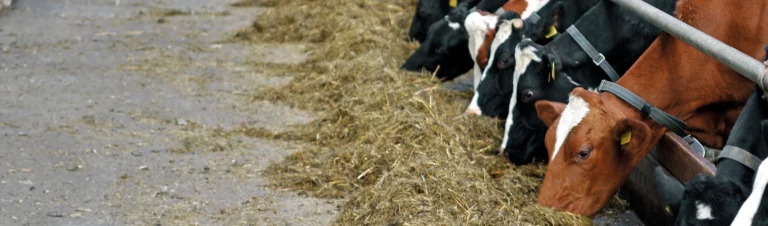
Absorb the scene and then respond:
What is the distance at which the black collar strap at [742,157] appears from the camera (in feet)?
12.0

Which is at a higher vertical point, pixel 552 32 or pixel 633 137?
pixel 633 137

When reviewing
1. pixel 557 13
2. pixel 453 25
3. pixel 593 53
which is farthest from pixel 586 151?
pixel 453 25

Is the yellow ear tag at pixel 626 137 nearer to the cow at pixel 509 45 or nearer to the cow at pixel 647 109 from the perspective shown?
the cow at pixel 647 109

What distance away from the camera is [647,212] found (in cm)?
527

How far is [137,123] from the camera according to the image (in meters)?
7.26

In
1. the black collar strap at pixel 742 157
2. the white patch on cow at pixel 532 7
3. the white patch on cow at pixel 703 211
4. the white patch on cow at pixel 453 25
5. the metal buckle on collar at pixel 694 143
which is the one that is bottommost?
the white patch on cow at pixel 453 25

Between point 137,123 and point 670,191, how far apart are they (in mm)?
4434

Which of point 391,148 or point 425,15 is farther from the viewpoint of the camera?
point 425,15

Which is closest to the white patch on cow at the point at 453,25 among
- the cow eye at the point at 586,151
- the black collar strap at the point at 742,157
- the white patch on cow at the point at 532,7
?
the white patch on cow at the point at 532,7

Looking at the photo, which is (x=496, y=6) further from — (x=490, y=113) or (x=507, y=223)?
(x=507, y=223)

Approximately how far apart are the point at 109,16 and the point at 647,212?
8.41 m

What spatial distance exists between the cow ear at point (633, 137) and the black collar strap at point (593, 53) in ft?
3.34

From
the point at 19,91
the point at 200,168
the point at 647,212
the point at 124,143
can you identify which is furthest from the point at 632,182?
the point at 19,91

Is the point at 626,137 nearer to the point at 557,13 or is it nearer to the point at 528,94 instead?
the point at 528,94
